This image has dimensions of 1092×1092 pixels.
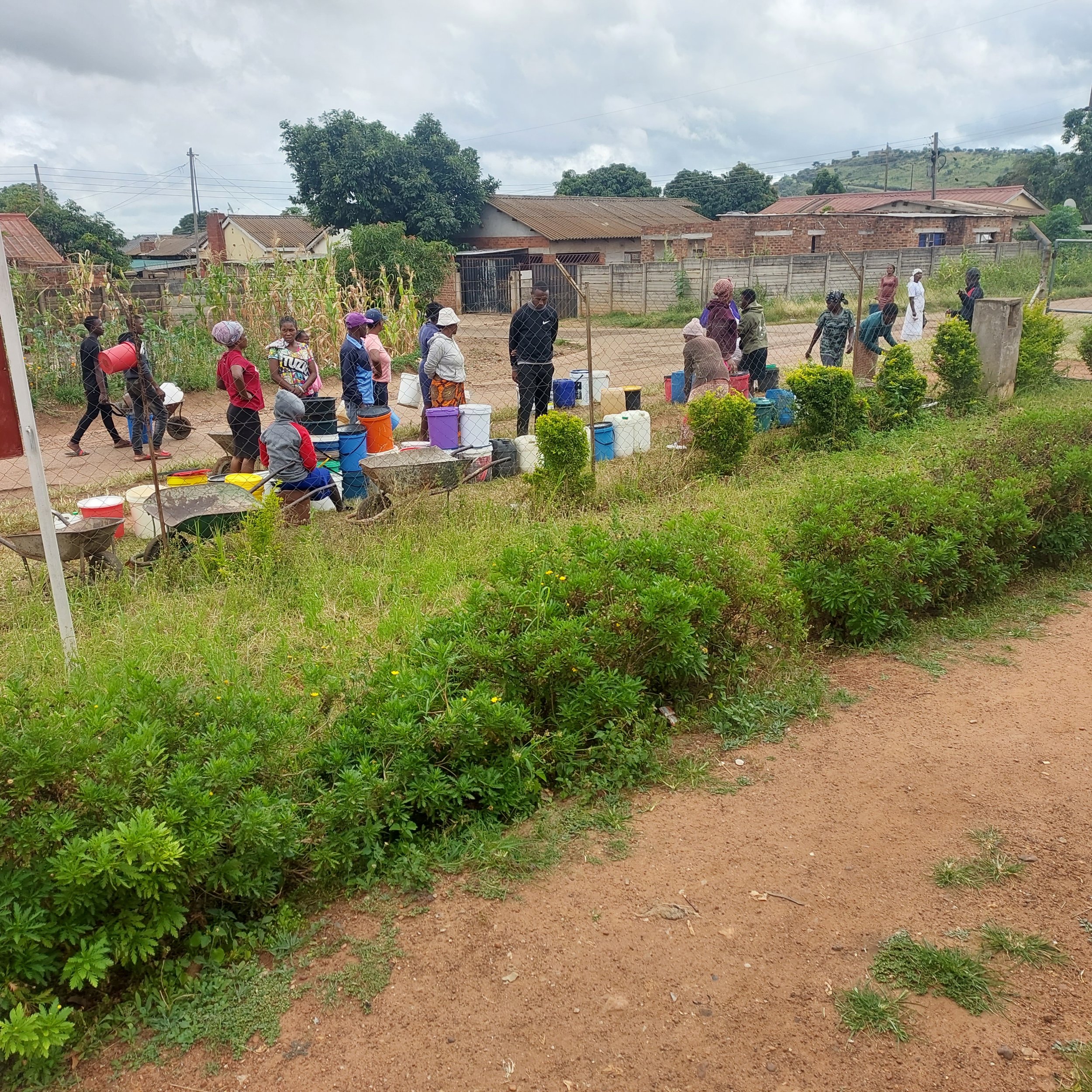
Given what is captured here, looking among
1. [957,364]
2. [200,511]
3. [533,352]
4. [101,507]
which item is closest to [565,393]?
[533,352]

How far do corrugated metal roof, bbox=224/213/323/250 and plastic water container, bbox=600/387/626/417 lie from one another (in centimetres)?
3519

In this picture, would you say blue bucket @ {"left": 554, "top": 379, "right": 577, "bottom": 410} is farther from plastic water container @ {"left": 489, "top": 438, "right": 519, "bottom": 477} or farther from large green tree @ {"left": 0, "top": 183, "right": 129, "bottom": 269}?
large green tree @ {"left": 0, "top": 183, "right": 129, "bottom": 269}

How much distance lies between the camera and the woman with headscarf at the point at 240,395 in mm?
8031

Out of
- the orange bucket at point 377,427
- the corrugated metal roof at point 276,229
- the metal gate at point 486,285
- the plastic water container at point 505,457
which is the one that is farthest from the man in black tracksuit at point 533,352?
the corrugated metal roof at point 276,229

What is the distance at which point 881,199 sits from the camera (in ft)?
143

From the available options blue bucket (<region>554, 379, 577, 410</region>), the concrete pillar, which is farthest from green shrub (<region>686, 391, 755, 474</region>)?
the concrete pillar

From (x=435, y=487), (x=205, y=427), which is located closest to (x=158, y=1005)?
(x=435, y=487)

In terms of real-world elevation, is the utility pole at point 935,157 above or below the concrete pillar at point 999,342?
above

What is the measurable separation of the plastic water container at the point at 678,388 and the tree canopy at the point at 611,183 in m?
48.6

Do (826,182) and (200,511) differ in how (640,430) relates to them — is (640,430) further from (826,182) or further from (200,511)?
(826,182)

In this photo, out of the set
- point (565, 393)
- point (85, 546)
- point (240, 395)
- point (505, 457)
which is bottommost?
point (505, 457)

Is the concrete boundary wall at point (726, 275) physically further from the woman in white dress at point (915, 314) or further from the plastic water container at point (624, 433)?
the plastic water container at point (624, 433)

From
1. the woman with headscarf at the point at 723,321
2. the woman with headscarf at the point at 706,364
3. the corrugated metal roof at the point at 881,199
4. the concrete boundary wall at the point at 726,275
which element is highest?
the corrugated metal roof at the point at 881,199

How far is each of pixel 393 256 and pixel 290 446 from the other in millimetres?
21190
